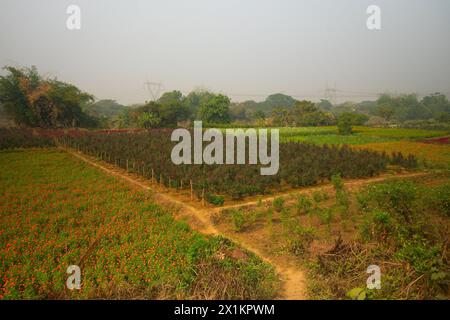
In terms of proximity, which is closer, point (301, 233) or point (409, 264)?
point (409, 264)

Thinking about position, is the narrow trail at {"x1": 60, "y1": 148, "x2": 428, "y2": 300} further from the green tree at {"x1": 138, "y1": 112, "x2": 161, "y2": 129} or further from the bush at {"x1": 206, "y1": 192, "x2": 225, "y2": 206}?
the green tree at {"x1": 138, "y1": 112, "x2": 161, "y2": 129}

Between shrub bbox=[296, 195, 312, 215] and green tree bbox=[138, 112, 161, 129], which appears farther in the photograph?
green tree bbox=[138, 112, 161, 129]

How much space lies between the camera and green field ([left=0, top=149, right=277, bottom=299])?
4.79m

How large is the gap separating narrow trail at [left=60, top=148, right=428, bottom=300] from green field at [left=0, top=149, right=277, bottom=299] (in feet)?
0.91

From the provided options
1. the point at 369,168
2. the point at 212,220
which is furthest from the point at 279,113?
the point at 212,220

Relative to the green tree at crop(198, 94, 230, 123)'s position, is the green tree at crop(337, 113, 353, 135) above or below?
below

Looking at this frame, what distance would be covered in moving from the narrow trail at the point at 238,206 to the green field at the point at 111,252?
278 millimetres

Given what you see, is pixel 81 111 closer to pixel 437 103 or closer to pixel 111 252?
pixel 111 252

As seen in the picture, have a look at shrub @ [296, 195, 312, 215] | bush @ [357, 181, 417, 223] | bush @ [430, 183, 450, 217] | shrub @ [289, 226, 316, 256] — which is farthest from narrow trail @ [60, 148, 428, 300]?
bush @ [430, 183, 450, 217]

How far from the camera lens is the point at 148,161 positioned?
1445 cm

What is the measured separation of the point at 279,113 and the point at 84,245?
49.1m

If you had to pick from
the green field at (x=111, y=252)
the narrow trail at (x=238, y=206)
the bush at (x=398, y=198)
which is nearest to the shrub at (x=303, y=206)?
the narrow trail at (x=238, y=206)
